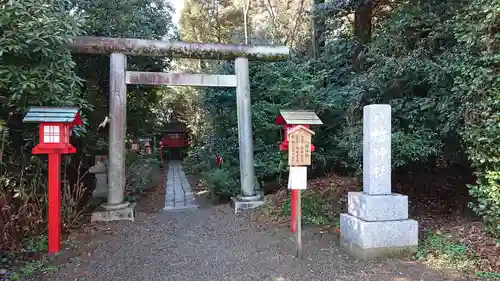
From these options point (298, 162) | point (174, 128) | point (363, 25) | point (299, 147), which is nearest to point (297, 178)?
point (298, 162)

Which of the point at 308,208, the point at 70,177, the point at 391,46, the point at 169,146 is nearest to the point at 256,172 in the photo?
the point at 308,208

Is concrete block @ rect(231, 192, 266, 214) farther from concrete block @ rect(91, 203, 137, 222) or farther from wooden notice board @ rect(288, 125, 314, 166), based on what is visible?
wooden notice board @ rect(288, 125, 314, 166)

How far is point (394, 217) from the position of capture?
3.93m

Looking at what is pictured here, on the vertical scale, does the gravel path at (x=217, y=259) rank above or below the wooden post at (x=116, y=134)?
below

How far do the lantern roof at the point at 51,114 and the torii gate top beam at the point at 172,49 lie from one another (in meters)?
1.74

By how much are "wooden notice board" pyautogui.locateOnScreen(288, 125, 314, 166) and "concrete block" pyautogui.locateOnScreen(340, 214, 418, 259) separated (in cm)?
94

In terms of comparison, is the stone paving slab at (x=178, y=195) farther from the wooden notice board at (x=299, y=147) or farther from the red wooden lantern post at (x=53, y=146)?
the wooden notice board at (x=299, y=147)

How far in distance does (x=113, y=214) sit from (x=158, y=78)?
2491mm

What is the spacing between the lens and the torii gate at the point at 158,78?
19.1ft

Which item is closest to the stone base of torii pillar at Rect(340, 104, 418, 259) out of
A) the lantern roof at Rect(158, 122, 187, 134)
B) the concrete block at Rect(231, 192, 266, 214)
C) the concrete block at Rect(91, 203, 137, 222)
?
the concrete block at Rect(231, 192, 266, 214)

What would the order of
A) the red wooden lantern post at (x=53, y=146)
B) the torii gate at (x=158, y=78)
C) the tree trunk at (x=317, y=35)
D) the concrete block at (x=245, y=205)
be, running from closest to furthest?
the red wooden lantern post at (x=53, y=146) → the torii gate at (x=158, y=78) → the concrete block at (x=245, y=205) → the tree trunk at (x=317, y=35)

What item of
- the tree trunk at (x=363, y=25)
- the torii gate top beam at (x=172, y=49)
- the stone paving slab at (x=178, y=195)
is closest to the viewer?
the torii gate top beam at (x=172, y=49)

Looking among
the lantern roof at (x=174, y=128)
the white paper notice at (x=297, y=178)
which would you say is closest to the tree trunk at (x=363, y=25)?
the white paper notice at (x=297, y=178)

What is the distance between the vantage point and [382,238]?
3846 mm
